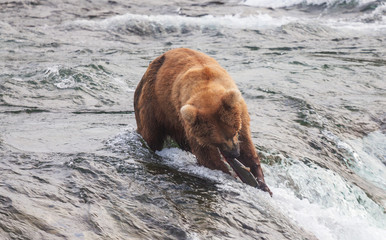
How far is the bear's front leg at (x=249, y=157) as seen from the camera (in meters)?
5.34

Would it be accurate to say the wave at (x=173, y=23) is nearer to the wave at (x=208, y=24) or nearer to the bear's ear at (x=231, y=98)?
the wave at (x=208, y=24)

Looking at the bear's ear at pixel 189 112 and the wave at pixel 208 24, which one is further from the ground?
the bear's ear at pixel 189 112

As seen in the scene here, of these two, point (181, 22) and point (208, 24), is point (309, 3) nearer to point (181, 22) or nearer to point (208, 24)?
point (208, 24)

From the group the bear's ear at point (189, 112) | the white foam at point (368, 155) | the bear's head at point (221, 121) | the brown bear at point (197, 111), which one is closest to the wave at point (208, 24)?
the white foam at point (368, 155)

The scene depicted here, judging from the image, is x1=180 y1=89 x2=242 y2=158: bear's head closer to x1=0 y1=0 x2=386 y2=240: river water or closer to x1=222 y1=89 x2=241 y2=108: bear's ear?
x1=222 y1=89 x2=241 y2=108: bear's ear

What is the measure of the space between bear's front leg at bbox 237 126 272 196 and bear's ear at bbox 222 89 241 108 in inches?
22.4

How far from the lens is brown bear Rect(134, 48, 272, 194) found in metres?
4.85

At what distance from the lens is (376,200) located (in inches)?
233

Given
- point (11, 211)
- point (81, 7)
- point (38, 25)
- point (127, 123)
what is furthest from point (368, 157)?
point (81, 7)

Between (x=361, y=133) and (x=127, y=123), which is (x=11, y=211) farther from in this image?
(x=361, y=133)

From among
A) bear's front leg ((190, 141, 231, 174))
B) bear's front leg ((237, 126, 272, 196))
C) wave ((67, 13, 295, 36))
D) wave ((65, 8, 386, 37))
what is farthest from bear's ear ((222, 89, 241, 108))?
wave ((67, 13, 295, 36))

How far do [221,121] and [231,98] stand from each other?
0.23 m

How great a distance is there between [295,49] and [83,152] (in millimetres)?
9329

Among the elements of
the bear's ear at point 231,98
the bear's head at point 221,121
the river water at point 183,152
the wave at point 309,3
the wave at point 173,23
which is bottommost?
the river water at point 183,152
